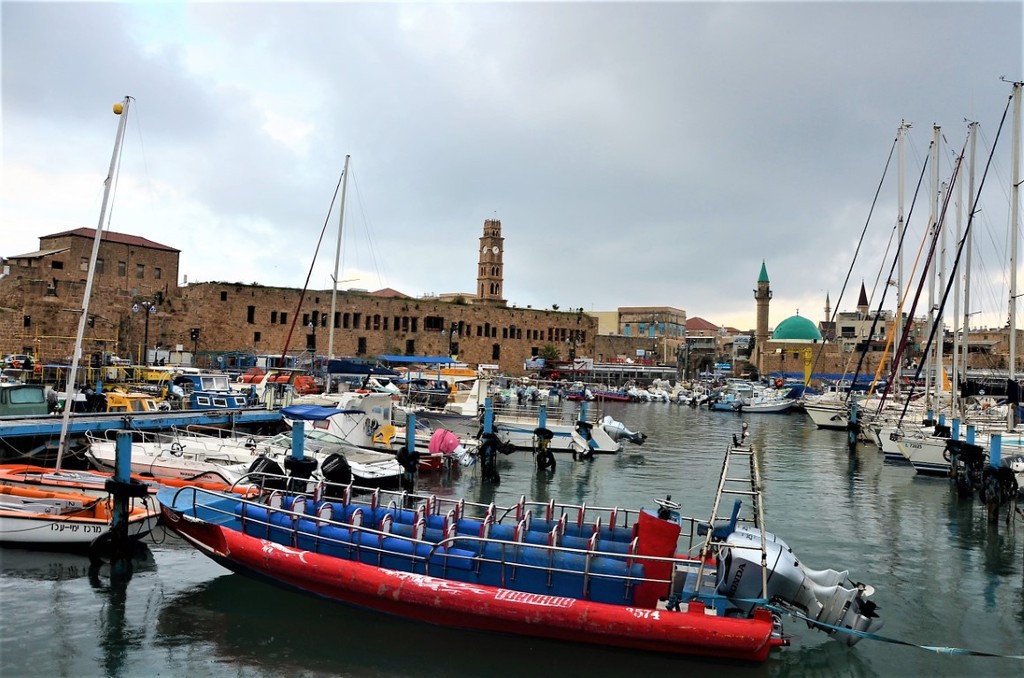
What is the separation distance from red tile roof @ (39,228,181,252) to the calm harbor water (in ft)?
117

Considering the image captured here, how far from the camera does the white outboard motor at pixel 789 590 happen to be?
31.2 ft

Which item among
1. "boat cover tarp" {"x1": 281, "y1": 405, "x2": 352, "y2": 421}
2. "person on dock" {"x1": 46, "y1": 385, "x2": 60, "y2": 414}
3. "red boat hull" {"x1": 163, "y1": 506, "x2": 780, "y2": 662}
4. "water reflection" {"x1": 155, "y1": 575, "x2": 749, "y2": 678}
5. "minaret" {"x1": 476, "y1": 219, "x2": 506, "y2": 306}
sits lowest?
"water reflection" {"x1": 155, "y1": 575, "x2": 749, "y2": 678}

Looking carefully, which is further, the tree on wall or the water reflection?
the tree on wall

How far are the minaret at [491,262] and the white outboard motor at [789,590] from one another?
81237 mm

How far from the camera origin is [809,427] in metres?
43.7

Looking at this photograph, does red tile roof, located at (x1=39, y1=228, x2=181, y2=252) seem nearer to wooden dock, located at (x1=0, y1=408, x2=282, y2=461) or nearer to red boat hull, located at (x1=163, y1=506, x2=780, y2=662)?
wooden dock, located at (x1=0, y1=408, x2=282, y2=461)

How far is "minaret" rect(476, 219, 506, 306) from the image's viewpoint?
91.2 metres

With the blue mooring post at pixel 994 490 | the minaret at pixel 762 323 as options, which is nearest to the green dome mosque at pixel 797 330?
the minaret at pixel 762 323

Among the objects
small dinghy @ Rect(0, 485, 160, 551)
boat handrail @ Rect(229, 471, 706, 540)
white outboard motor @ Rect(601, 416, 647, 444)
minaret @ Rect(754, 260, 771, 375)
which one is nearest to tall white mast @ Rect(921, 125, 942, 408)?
white outboard motor @ Rect(601, 416, 647, 444)

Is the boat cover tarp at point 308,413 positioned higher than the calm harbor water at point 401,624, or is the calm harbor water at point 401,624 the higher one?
the boat cover tarp at point 308,413

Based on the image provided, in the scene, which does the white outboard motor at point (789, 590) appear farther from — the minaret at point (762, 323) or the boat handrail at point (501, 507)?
the minaret at point (762, 323)

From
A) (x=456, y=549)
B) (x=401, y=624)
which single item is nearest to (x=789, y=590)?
(x=456, y=549)

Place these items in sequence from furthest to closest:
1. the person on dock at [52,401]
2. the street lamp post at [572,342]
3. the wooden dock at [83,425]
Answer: the street lamp post at [572,342] < the person on dock at [52,401] < the wooden dock at [83,425]

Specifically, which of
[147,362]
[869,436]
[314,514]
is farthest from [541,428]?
[147,362]
